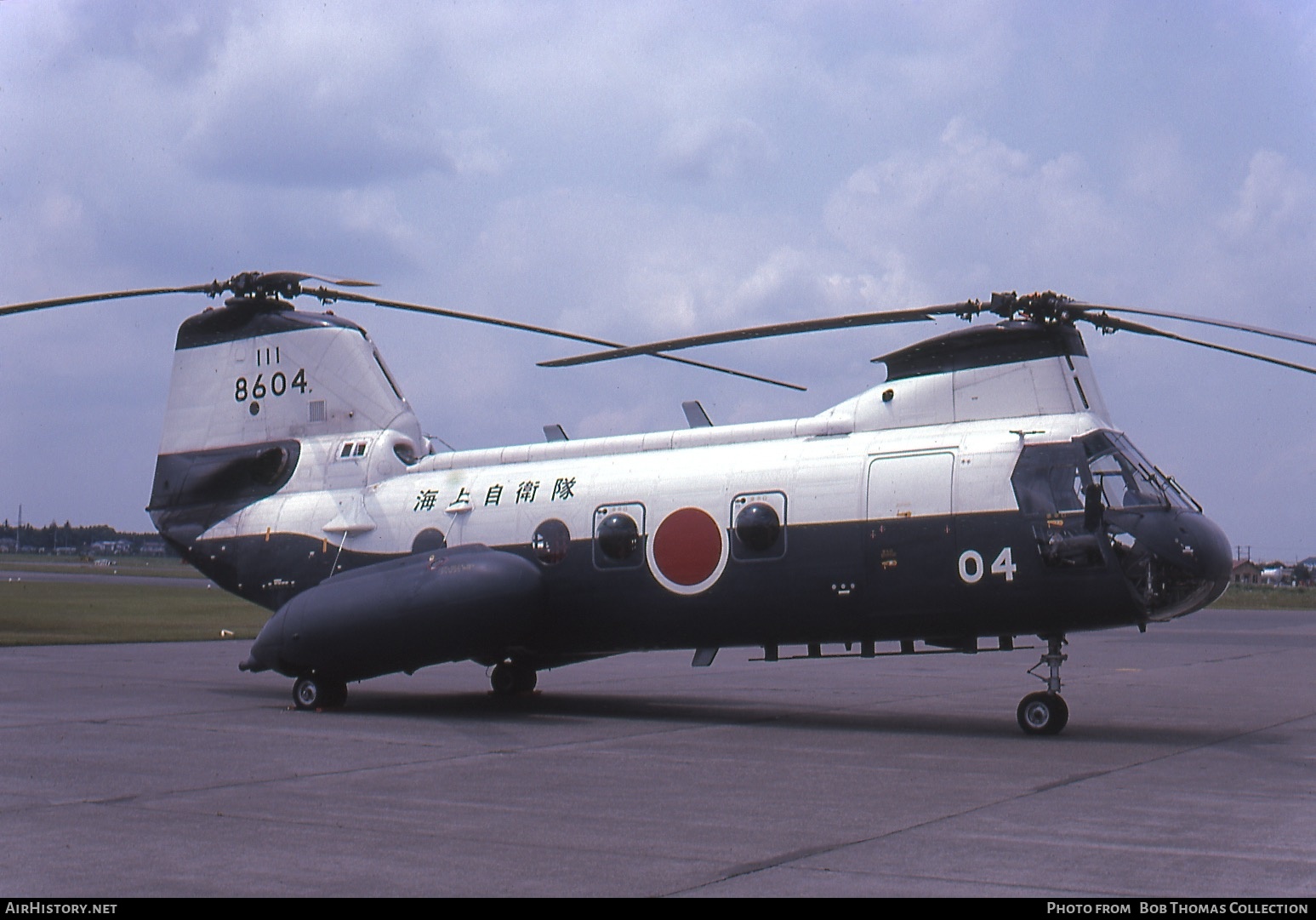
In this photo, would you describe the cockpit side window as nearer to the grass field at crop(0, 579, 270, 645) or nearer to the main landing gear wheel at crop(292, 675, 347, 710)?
the main landing gear wheel at crop(292, 675, 347, 710)

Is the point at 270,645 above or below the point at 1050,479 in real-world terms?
below

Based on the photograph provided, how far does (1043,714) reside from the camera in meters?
14.4

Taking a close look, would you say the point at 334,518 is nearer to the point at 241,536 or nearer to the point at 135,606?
the point at 241,536

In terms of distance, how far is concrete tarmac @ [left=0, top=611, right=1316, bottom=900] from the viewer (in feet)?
24.7

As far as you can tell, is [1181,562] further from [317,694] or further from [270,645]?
[270,645]

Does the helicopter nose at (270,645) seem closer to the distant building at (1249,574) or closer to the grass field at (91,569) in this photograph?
the grass field at (91,569)

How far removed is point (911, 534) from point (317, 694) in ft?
25.6

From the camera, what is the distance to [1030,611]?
14148 millimetres

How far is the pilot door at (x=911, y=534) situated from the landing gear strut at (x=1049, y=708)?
1231 millimetres

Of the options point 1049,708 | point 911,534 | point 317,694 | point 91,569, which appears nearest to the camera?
point 1049,708

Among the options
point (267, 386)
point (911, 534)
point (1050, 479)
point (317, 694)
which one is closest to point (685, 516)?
point (911, 534)

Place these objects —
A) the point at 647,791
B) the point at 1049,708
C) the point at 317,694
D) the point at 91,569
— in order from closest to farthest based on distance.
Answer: the point at 647,791 → the point at 1049,708 → the point at 317,694 → the point at 91,569
